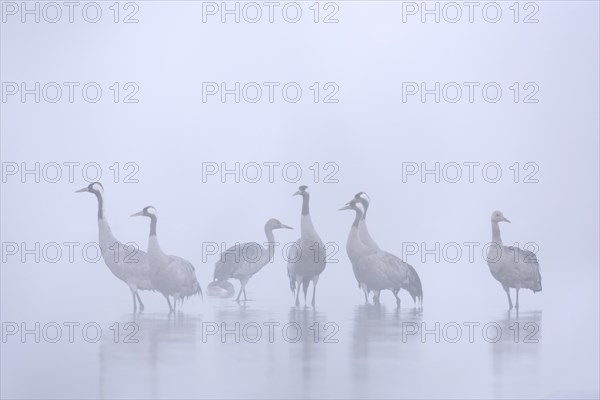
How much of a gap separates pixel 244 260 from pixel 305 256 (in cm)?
23

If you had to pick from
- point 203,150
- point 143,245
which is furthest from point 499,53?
point 143,245

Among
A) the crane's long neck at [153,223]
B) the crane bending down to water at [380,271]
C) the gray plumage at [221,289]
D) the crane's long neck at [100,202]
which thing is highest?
the crane's long neck at [100,202]

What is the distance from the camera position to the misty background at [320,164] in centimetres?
448

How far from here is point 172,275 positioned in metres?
4.47

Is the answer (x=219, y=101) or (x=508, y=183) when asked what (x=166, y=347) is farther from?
(x=508, y=183)

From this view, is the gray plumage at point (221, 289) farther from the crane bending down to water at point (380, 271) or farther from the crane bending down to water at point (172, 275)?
the crane bending down to water at point (380, 271)

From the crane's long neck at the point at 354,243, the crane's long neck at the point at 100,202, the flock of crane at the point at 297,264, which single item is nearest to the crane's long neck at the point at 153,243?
the flock of crane at the point at 297,264

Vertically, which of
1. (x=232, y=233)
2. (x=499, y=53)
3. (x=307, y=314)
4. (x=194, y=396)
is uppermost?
(x=499, y=53)

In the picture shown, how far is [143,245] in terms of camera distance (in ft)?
14.7

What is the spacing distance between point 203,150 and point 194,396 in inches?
35.5

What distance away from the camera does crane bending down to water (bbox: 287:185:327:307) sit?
4.49 meters

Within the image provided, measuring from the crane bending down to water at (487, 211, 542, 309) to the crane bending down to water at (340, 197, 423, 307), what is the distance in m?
0.29

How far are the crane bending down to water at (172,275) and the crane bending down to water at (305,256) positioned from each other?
357 millimetres

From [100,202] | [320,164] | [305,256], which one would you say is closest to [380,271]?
[305,256]
